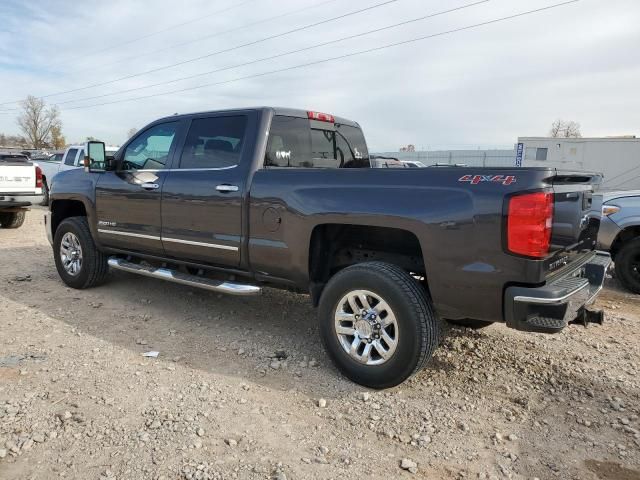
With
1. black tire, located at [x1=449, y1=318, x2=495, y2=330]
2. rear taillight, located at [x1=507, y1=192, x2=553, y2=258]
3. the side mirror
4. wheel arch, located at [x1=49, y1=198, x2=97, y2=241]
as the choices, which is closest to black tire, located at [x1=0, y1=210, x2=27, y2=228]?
wheel arch, located at [x1=49, y1=198, x2=97, y2=241]

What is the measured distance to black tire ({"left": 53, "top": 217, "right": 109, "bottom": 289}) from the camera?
18.7 feet

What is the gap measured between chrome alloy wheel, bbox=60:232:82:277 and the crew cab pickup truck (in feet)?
0.64

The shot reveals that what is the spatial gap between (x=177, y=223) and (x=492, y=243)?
2908mm

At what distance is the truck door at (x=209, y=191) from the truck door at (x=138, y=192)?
0.18m

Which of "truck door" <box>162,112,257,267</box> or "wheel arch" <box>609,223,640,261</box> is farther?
"wheel arch" <box>609,223,640,261</box>

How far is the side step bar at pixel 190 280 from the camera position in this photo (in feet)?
13.6

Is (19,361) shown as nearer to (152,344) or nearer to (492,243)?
(152,344)

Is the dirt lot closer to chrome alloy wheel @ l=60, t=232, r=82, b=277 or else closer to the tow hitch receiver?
the tow hitch receiver

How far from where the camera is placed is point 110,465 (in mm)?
2602

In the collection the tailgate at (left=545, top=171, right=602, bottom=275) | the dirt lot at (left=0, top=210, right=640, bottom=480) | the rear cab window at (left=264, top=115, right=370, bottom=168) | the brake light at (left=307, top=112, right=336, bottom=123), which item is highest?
the brake light at (left=307, top=112, right=336, bottom=123)

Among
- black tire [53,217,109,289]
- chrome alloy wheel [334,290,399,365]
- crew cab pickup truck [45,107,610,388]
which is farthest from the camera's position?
black tire [53,217,109,289]

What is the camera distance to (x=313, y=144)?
472 centimetres

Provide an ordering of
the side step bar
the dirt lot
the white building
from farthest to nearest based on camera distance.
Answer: the white building → the side step bar → the dirt lot

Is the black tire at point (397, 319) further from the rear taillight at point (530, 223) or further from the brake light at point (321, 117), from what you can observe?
the brake light at point (321, 117)
